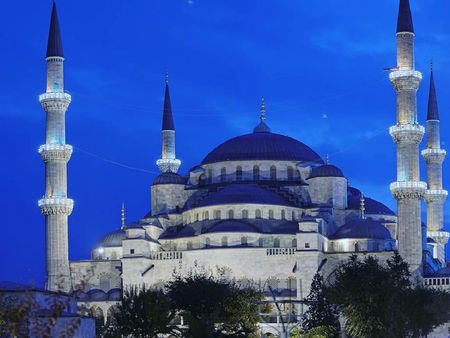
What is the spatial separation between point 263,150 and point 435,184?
359 inches

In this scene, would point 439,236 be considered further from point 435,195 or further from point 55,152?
point 55,152

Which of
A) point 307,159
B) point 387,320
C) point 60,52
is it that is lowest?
point 387,320

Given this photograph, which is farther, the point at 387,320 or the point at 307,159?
the point at 307,159

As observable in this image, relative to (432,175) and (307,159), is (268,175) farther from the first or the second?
(432,175)

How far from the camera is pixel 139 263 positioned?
168 ft

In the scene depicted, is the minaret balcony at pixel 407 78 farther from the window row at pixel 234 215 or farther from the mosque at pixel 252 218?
the window row at pixel 234 215

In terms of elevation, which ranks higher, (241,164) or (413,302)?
(241,164)

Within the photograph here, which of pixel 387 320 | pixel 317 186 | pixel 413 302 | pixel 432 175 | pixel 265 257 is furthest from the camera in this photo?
pixel 432 175

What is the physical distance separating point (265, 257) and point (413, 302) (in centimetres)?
1193

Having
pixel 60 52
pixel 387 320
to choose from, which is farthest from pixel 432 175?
pixel 387 320

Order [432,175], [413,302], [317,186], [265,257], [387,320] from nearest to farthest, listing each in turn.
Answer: [387,320]
[413,302]
[265,257]
[317,186]
[432,175]

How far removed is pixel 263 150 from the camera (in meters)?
56.5

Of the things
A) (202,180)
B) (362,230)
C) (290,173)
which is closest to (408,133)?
(362,230)

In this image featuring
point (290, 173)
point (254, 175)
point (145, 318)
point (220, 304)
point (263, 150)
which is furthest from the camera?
point (263, 150)
